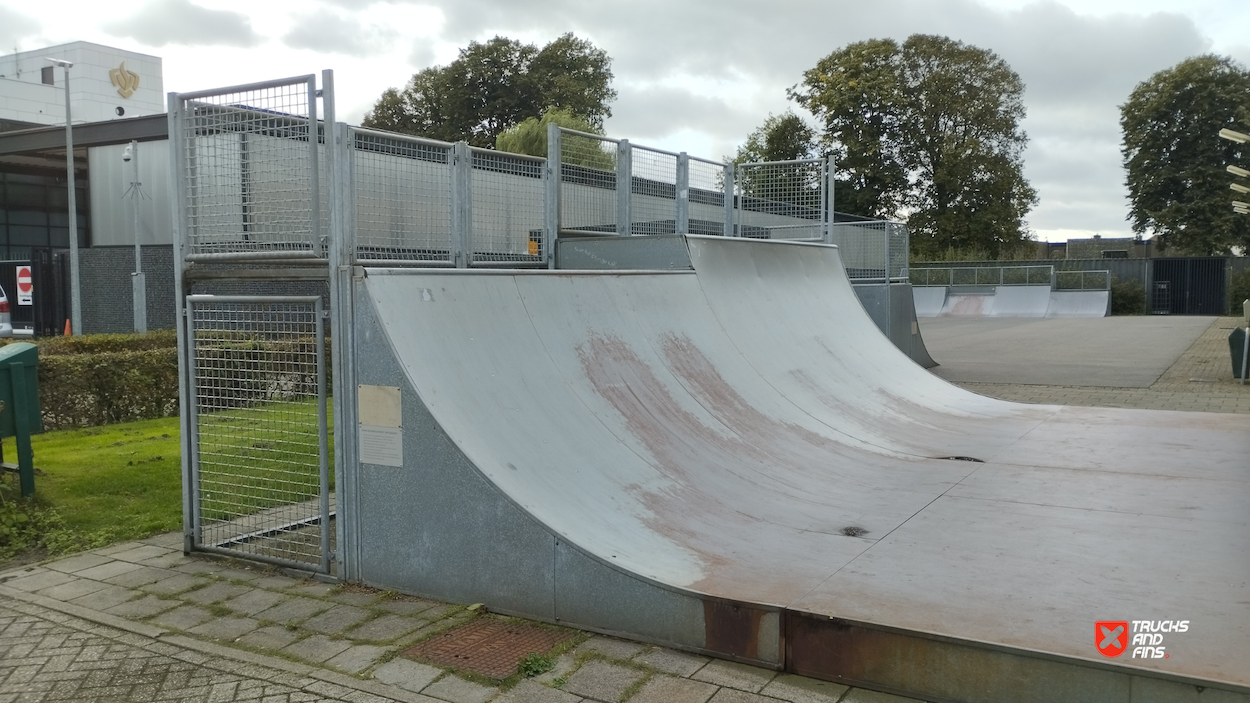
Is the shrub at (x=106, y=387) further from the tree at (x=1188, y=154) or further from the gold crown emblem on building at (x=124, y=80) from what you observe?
the gold crown emblem on building at (x=124, y=80)

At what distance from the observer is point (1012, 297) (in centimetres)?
3747

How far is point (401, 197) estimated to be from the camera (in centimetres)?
626

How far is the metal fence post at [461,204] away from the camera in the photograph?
688 cm

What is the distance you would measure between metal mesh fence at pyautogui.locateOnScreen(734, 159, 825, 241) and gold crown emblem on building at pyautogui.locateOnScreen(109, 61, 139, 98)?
56.6m

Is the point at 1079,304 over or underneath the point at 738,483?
over

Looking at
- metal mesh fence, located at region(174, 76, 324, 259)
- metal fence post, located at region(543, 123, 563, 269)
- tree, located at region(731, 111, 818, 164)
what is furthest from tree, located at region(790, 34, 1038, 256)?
metal mesh fence, located at region(174, 76, 324, 259)

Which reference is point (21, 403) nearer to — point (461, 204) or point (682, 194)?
point (461, 204)

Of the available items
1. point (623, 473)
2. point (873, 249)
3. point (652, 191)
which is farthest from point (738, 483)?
point (873, 249)

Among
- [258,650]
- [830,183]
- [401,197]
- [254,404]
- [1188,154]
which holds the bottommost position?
[258,650]

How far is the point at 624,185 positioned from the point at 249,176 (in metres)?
4.80

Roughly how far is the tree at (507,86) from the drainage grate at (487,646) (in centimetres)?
4236

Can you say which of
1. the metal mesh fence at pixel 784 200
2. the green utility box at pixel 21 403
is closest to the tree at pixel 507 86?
the metal mesh fence at pixel 784 200

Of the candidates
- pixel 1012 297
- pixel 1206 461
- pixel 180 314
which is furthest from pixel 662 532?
pixel 1012 297

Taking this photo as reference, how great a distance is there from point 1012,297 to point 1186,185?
1546cm
